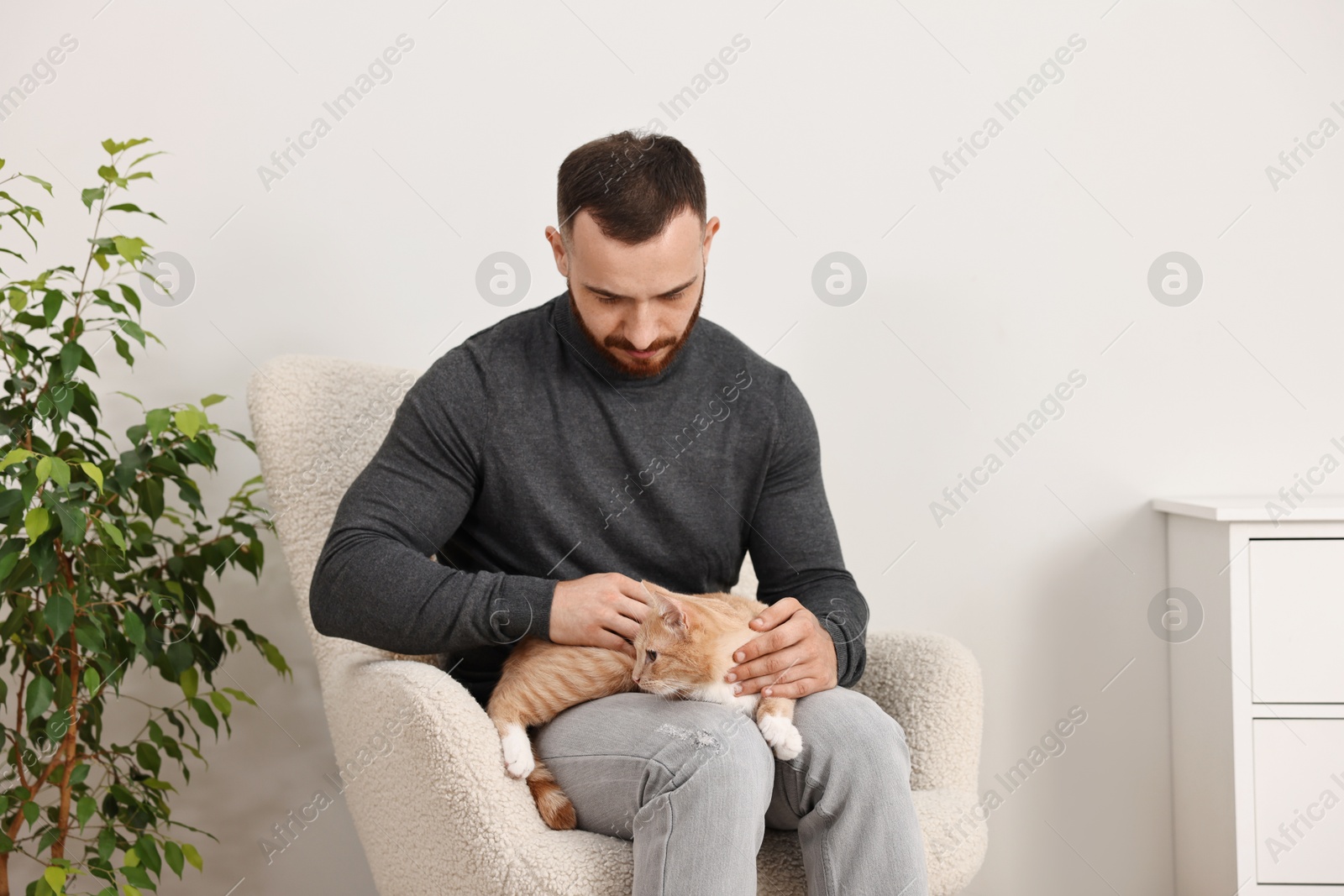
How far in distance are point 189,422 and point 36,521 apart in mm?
238

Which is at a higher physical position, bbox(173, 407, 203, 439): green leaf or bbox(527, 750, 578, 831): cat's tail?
bbox(173, 407, 203, 439): green leaf

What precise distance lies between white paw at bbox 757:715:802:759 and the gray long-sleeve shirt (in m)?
0.19

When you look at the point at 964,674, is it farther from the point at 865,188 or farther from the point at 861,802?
the point at 865,188

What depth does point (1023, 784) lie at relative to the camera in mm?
1828

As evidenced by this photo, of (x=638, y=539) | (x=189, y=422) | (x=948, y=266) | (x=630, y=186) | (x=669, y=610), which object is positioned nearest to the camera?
(x=669, y=610)

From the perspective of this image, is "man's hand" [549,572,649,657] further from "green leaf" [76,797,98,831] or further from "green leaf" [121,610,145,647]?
"green leaf" [76,797,98,831]

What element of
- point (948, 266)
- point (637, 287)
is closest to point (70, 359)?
point (637, 287)

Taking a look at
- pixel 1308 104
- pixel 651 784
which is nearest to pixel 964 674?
pixel 651 784

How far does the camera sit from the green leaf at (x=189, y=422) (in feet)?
4.56

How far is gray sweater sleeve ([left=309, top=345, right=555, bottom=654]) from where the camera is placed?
3.51 ft

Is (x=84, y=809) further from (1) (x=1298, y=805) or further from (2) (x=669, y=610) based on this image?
(1) (x=1298, y=805)

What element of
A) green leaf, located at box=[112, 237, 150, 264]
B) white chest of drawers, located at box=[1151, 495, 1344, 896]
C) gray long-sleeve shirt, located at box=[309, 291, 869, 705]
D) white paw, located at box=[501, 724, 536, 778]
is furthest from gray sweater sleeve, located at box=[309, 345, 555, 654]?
white chest of drawers, located at box=[1151, 495, 1344, 896]

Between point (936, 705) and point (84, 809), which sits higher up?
point (936, 705)

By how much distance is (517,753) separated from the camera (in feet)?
3.34
